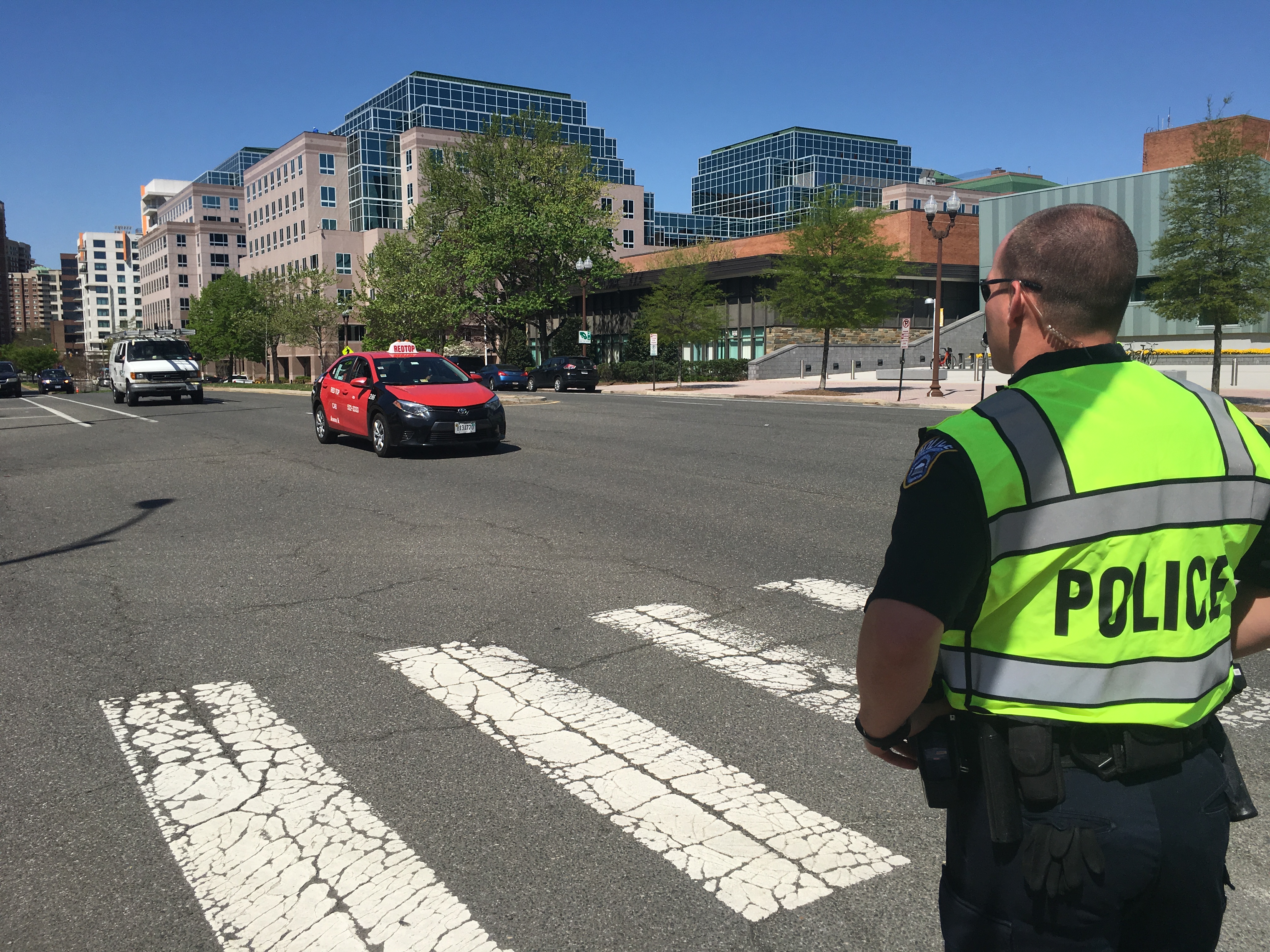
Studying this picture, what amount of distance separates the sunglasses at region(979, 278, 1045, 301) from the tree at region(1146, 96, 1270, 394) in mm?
24208

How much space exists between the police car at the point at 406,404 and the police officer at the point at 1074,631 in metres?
13.1

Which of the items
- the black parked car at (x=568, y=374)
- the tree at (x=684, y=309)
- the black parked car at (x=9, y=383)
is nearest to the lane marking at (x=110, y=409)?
the black parked car at (x=9, y=383)

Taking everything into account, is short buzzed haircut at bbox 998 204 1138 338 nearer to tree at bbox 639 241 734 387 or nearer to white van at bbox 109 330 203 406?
white van at bbox 109 330 203 406

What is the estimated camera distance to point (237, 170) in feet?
472

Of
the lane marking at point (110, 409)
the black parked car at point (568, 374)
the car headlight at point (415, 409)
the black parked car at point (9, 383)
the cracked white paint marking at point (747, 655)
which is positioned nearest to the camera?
the cracked white paint marking at point (747, 655)

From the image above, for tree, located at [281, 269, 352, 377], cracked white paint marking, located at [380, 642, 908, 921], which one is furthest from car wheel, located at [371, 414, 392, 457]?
tree, located at [281, 269, 352, 377]

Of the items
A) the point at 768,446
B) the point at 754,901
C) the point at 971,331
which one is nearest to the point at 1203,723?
the point at 754,901

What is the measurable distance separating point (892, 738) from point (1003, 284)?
868 millimetres

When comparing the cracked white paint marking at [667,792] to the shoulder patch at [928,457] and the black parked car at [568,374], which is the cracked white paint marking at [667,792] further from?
the black parked car at [568,374]

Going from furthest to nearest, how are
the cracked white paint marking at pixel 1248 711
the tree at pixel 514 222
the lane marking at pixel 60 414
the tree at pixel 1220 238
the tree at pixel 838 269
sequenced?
the tree at pixel 514 222, the tree at pixel 838 269, the lane marking at pixel 60 414, the tree at pixel 1220 238, the cracked white paint marking at pixel 1248 711

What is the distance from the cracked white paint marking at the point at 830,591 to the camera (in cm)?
639

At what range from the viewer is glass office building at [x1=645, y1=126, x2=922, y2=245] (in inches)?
4614

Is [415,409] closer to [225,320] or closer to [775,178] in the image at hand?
[225,320]

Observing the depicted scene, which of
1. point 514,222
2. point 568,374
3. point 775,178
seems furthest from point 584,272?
point 775,178
